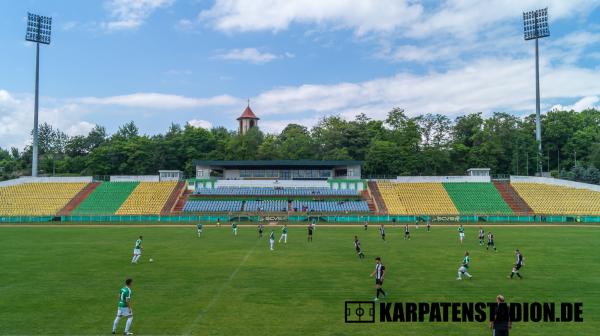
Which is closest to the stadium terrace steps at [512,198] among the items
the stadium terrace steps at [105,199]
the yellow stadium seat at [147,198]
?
the yellow stadium seat at [147,198]

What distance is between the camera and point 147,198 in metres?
72.4

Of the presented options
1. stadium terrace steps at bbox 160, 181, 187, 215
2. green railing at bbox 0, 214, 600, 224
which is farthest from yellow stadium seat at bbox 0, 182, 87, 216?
stadium terrace steps at bbox 160, 181, 187, 215

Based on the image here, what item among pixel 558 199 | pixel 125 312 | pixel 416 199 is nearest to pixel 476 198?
pixel 416 199

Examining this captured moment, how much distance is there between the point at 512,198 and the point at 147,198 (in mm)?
62185

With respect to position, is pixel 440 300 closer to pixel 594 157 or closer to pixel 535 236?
pixel 535 236

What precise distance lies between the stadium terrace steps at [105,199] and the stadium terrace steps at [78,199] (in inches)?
23.3

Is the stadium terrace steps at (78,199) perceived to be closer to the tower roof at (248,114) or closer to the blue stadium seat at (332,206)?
the blue stadium seat at (332,206)

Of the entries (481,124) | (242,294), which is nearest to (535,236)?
(242,294)

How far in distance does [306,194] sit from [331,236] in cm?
3275

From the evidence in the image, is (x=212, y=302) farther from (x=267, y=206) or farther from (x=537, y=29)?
(x=537, y=29)

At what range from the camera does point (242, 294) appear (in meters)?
18.2

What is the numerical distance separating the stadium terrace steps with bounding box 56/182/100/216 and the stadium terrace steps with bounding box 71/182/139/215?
59cm

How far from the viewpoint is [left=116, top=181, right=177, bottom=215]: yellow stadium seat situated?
6719 cm

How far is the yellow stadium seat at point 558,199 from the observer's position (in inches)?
2470
